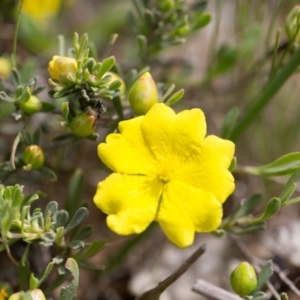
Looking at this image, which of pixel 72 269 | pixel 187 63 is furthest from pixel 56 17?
pixel 72 269

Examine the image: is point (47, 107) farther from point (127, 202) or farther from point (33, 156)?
point (127, 202)

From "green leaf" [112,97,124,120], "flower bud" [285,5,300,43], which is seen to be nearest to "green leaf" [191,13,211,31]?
"flower bud" [285,5,300,43]

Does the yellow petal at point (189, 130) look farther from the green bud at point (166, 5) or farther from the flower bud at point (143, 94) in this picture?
the green bud at point (166, 5)

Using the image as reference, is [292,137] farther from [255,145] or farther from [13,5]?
[13,5]

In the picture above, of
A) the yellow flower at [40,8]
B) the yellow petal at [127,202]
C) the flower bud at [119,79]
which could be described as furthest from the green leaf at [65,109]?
the yellow flower at [40,8]

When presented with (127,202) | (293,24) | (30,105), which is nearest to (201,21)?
(293,24)
